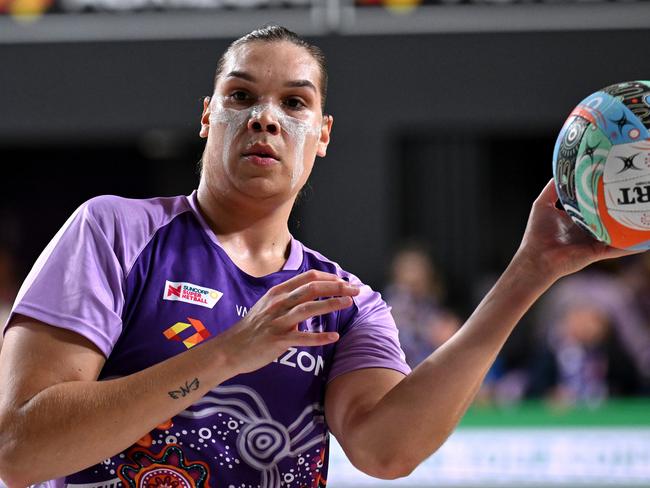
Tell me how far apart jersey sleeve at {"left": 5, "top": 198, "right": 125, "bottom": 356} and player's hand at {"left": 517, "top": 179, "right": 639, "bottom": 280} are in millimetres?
769

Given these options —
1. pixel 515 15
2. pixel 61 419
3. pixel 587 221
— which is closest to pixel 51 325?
pixel 61 419

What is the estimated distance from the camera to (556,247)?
2.03 m

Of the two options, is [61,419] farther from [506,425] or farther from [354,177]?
[354,177]

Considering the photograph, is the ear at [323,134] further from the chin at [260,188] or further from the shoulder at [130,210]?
the shoulder at [130,210]

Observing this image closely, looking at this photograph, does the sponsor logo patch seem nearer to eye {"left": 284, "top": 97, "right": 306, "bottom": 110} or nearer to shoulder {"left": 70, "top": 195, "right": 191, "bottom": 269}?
shoulder {"left": 70, "top": 195, "right": 191, "bottom": 269}

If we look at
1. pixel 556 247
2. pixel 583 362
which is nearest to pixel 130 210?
pixel 556 247

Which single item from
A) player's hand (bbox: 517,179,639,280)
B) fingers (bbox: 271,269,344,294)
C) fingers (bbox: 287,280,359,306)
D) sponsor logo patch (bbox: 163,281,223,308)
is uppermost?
player's hand (bbox: 517,179,639,280)

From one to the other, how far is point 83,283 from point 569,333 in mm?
3993

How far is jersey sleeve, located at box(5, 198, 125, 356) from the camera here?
1878 millimetres

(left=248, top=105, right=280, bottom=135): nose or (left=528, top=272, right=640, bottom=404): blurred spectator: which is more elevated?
(left=248, top=105, right=280, bottom=135): nose

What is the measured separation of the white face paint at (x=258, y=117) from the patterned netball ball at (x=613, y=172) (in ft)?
1.75

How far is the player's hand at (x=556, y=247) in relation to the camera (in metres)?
2.02

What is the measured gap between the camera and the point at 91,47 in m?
6.95

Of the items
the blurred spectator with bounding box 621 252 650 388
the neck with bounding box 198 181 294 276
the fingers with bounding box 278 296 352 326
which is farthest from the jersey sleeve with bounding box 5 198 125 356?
the blurred spectator with bounding box 621 252 650 388
